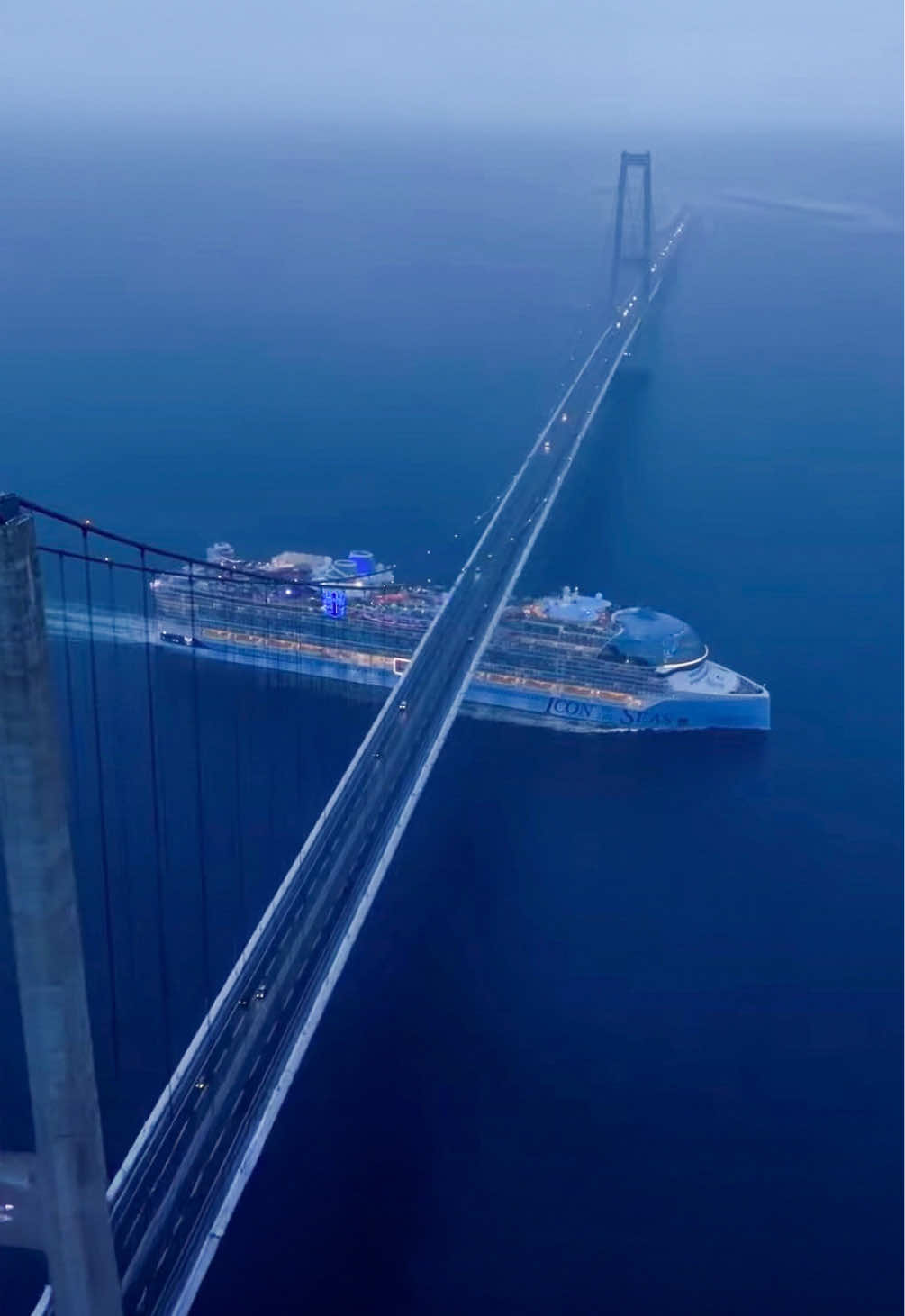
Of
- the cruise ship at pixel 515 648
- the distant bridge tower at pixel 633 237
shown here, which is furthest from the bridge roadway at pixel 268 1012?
the distant bridge tower at pixel 633 237

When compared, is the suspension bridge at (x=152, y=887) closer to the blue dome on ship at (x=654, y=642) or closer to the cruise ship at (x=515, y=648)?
the cruise ship at (x=515, y=648)

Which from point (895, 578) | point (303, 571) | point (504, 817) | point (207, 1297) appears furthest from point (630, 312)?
point (207, 1297)

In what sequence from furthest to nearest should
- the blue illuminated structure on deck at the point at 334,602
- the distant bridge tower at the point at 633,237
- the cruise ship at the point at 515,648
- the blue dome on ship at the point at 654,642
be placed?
the distant bridge tower at the point at 633,237, the blue illuminated structure on deck at the point at 334,602, the blue dome on ship at the point at 654,642, the cruise ship at the point at 515,648

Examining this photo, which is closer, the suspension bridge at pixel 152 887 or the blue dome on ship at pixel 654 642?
the suspension bridge at pixel 152 887

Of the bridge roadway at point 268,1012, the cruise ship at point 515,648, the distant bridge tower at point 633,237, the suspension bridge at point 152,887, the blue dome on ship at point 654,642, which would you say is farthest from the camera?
the distant bridge tower at point 633,237

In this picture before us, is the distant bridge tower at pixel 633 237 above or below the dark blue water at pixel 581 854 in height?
above

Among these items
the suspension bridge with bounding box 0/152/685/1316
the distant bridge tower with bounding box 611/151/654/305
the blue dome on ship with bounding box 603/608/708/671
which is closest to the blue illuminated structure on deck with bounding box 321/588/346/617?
the suspension bridge with bounding box 0/152/685/1316

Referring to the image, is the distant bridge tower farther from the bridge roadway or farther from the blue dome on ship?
the bridge roadway

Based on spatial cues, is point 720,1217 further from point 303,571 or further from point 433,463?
point 433,463
